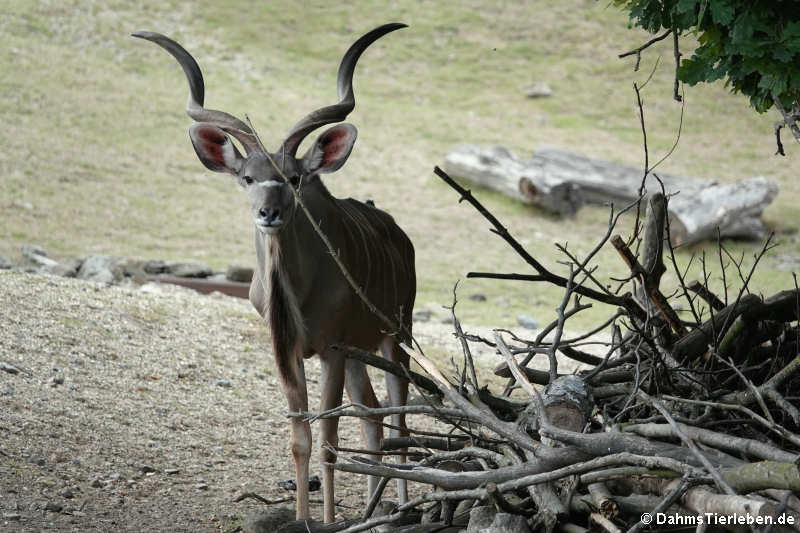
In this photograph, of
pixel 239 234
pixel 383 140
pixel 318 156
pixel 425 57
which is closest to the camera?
pixel 318 156

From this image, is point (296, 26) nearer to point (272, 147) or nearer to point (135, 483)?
point (272, 147)

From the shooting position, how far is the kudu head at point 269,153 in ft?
13.5

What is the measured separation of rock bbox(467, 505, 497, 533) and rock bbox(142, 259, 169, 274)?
6.71 meters

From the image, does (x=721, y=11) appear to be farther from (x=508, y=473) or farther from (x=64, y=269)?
(x=64, y=269)

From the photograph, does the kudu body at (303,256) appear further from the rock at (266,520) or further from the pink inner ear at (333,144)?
the rock at (266,520)

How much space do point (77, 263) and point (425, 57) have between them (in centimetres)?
1289

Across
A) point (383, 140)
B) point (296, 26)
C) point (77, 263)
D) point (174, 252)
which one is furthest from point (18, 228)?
point (296, 26)

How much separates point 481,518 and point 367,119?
1412 centimetres

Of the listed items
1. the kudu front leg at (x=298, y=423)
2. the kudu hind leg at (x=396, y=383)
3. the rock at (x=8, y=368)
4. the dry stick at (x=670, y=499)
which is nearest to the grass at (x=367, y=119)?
the rock at (x=8, y=368)

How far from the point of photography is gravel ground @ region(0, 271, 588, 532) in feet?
14.5

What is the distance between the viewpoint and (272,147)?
14641 mm

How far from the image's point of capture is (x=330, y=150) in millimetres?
4434

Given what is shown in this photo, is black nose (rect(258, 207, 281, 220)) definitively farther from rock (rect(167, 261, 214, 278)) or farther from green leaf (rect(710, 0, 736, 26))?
rock (rect(167, 261, 214, 278))

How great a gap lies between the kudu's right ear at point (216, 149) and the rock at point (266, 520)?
138 cm
